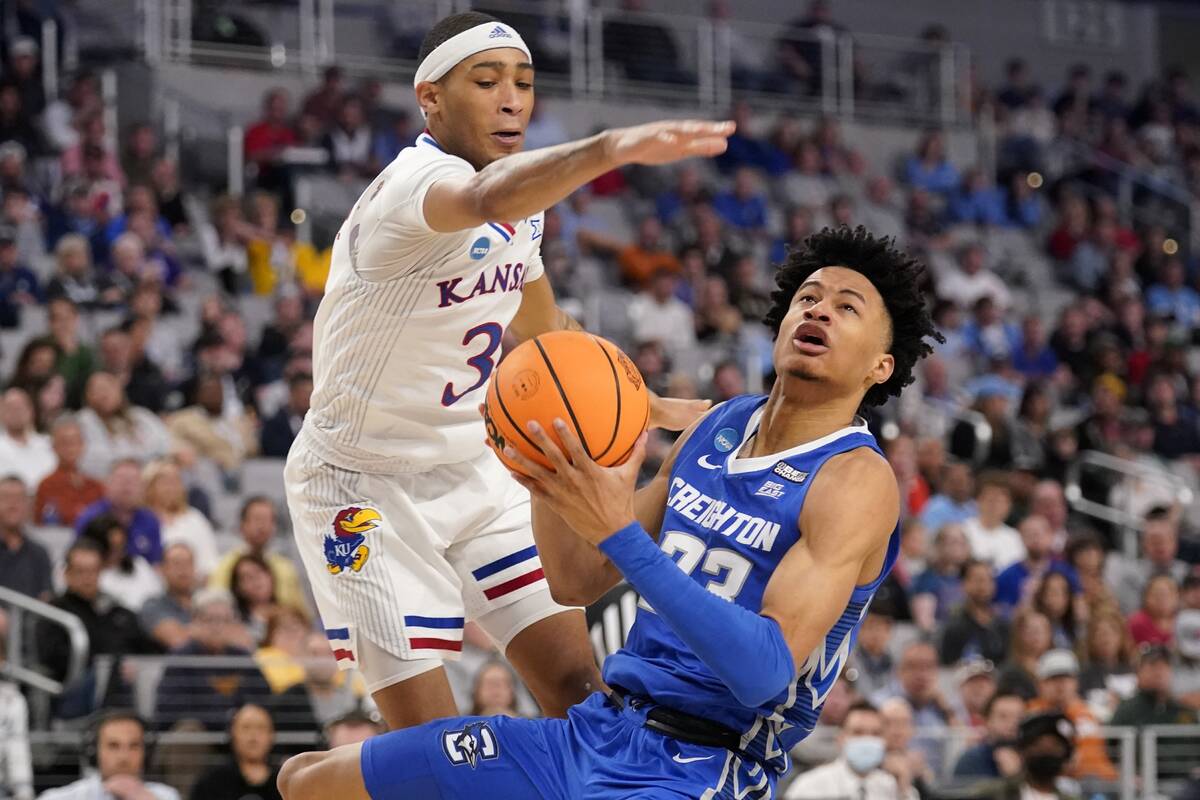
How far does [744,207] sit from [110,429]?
817 centimetres

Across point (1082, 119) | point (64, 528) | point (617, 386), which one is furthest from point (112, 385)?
point (1082, 119)

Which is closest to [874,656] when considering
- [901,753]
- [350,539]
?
[901,753]

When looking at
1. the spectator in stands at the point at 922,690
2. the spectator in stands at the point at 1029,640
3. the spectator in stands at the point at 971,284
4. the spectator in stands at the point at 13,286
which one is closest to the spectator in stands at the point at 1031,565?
the spectator in stands at the point at 1029,640

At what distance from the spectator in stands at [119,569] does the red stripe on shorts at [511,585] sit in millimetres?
4981

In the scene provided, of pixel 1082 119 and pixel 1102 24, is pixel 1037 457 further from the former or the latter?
pixel 1102 24

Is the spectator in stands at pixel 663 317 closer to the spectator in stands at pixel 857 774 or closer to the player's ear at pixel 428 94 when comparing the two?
the spectator in stands at pixel 857 774

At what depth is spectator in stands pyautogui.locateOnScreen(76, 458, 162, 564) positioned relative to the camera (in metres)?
10.3

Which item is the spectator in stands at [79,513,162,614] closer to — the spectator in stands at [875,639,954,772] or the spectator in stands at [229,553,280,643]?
the spectator in stands at [229,553,280,643]

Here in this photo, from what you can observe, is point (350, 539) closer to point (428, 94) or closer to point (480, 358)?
point (480, 358)

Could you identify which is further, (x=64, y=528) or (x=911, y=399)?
(x=911, y=399)

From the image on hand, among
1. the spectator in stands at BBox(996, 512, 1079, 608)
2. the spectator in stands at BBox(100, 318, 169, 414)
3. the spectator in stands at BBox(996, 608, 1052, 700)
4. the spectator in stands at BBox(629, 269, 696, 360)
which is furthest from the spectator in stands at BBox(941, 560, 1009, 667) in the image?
the spectator in stands at BBox(100, 318, 169, 414)

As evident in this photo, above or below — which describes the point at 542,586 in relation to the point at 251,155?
below

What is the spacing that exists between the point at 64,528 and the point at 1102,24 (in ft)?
61.5

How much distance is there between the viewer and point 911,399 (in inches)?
618
